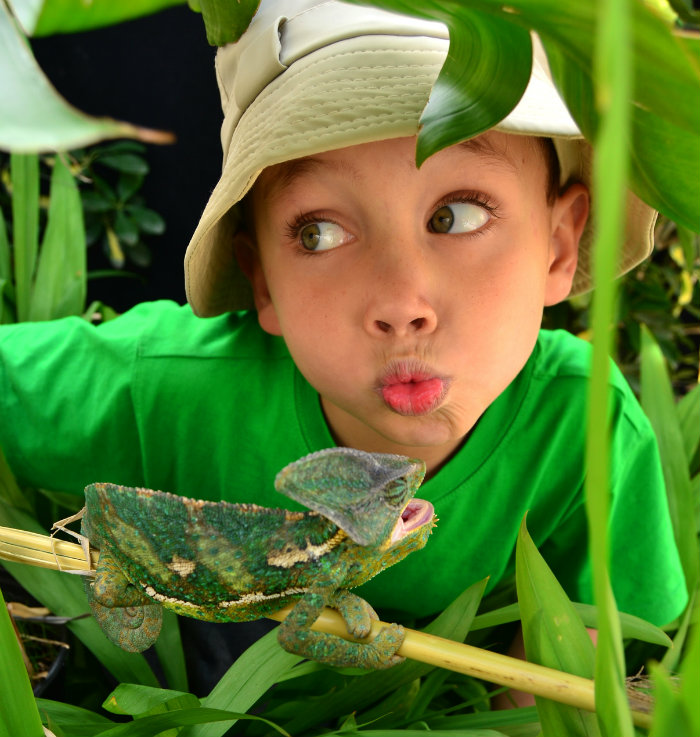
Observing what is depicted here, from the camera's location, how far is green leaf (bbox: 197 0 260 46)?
1.74 ft

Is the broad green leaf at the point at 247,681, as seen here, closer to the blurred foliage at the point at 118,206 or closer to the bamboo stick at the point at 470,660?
the bamboo stick at the point at 470,660

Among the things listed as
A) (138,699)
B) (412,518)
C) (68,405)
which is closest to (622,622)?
(412,518)

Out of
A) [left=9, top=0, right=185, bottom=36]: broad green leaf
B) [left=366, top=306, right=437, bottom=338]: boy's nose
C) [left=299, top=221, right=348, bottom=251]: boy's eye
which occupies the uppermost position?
[left=9, top=0, right=185, bottom=36]: broad green leaf

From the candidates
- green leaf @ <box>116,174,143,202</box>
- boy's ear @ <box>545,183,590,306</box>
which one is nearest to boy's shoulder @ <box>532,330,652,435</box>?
boy's ear @ <box>545,183,590,306</box>

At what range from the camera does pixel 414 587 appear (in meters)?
0.95

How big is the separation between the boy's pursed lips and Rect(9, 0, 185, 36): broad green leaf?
37 centimetres

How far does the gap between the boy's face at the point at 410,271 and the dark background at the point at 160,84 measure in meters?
1.09

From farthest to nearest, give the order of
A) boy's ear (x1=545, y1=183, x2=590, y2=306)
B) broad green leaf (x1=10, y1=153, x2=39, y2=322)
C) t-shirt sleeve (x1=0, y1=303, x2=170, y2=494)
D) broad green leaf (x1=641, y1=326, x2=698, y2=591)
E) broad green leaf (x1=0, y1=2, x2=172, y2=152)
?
broad green leaf (x1=10, y1=153, x2=39, y2=322), broad green leaf (x1=641, y1=326, x2=698, y2=591), t-shirt sleeve (x1=0, y1=303, x2=170, y2=494), boy's ear (x1=545, y1=183, x2=590, y2=306), broad green leaf (x1=0, y1=2, x2=172, y2=152)

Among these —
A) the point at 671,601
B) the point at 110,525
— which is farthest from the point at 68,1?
the point at 671,601

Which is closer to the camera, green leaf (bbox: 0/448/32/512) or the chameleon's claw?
the chameleon's claw

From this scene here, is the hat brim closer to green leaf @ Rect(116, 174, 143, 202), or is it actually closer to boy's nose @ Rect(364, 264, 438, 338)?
boy's nose @ Rect(364, 264, 438, 338)

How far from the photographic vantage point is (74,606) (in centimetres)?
88

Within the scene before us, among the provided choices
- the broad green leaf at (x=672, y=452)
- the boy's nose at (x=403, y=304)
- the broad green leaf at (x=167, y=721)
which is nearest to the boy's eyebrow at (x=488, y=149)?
the boy's nose at (x=403, y=304)

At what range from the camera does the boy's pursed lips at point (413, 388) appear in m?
0.63
